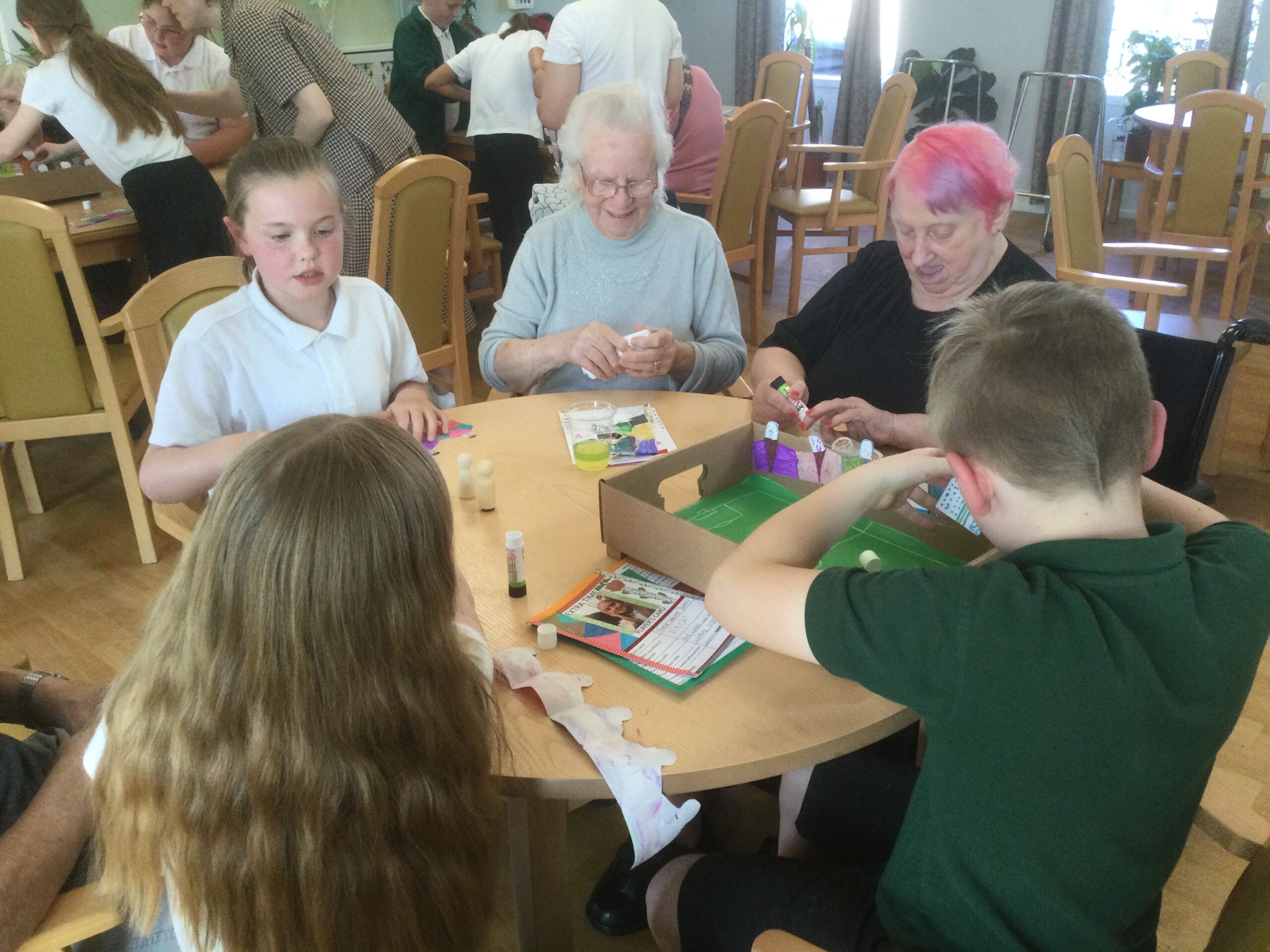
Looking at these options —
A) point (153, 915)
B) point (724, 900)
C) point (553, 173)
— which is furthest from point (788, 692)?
point (553, 173)

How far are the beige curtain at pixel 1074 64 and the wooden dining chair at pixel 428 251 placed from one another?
4.66 meters

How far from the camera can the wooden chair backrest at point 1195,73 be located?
5594mm

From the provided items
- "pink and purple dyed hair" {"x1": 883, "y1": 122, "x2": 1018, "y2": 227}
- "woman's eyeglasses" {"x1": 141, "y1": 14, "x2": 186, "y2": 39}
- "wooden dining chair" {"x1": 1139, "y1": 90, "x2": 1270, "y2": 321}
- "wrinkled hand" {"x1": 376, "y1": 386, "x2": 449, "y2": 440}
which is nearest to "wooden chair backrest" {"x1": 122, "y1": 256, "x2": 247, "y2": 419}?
"wrinkled hand" {"x1": 376, "y1": 386, "x2": 449, "y2": 440}

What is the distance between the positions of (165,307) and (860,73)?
21.1ft

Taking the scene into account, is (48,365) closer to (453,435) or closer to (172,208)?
(172,208)

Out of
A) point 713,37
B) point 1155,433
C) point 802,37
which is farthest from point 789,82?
point 1155,433

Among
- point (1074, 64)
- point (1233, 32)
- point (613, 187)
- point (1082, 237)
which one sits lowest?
point (1082, 237)

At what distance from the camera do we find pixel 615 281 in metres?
2.14

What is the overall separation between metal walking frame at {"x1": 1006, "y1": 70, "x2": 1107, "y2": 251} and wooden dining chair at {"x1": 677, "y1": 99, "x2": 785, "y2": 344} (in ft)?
8.26

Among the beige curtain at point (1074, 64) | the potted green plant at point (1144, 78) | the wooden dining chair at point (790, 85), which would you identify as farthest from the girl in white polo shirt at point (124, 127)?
the potted green plant at point (1144, 78)

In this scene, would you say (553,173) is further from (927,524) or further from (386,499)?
(386,499)

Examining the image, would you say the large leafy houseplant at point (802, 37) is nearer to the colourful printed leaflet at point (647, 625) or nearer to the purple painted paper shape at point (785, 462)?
the purple painted paper shape at point (785, 462)

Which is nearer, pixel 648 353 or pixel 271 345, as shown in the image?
pixel 271 345

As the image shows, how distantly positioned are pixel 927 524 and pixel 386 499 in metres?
0.78
